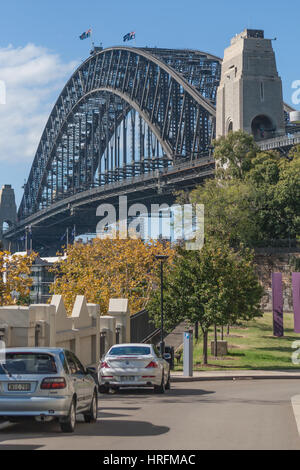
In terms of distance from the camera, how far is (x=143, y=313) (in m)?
41.4

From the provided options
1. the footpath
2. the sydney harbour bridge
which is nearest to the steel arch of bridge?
the sydney harbour bridge

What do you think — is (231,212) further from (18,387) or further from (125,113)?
(125,113)

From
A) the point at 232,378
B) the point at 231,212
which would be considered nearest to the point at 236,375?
the point at 232,378

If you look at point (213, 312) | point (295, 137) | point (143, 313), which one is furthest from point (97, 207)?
point (213, 312)

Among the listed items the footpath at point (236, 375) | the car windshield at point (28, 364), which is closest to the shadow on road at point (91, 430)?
the car windshield at point (28, 364)

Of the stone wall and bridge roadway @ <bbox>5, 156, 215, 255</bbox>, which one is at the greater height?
bridge roadway @ <bbox>5, 156, 215, 255</bbox>

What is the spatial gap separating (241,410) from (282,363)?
19435mm

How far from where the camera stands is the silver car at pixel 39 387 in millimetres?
13188

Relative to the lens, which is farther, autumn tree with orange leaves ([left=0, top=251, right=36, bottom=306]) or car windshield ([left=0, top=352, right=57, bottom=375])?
autumn tree with orange leaves ([left=0, top=251, right=36, bottom=306])

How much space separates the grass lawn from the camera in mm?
35938

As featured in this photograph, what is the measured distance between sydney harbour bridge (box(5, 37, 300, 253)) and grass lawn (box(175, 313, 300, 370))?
2863 cm

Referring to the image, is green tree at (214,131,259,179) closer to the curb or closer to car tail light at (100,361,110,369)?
the curb

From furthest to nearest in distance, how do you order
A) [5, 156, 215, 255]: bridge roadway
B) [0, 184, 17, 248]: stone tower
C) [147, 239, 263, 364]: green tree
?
[0, 184, 17, 248]: stone tower, [5, 156, 215, 255]: bridge roadway, [147, 239, 263, 364]: green tree

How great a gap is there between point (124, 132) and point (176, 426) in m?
111
